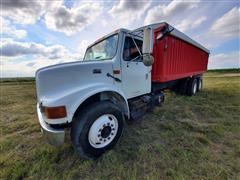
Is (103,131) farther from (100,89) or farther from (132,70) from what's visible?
(132,70)

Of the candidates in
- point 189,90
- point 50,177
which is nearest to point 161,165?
point 50,177

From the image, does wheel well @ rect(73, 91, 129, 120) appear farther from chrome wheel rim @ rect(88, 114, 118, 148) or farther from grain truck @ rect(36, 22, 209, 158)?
chrome wheel rim @ rect(88, 114, 118, 148)

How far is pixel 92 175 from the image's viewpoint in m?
2.14

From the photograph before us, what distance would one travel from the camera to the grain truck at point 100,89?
222 centimetres

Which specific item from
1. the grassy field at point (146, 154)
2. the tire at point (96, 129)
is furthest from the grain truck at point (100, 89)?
the grassy field at point (146, 154)

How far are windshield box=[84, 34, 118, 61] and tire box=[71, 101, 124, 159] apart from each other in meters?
1.16

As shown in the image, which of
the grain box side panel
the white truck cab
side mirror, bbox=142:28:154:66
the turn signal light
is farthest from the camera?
the grain box side panel

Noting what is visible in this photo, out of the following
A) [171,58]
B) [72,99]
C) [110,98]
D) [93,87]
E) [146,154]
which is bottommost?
[146,154]

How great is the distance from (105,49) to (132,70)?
2.63ft

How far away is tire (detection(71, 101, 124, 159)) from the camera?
2.29 m

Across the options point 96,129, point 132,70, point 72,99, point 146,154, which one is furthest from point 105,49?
point 146,154

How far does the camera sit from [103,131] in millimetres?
2549

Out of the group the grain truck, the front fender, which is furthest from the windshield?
the front fender

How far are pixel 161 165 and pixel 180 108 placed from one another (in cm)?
324
